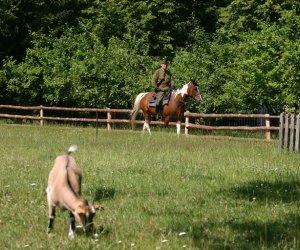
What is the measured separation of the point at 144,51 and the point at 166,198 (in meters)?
25.3

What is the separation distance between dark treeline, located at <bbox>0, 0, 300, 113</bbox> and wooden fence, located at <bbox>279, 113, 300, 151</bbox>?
8.26m

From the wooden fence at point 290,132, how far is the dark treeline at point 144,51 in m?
8.26

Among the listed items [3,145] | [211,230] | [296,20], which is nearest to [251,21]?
[296,20]

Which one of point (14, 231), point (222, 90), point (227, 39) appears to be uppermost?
point (227, 39)

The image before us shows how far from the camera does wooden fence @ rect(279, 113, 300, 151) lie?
59.1 feet

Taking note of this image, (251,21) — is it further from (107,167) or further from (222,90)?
(107,167)

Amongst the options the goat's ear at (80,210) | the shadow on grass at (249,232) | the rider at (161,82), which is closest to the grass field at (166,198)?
the shadow on grass at (249,232)

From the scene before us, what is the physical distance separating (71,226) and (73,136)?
16.0 metres

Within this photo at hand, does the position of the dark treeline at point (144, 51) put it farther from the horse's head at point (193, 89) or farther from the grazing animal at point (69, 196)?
the grazing animal at point (69, 196)

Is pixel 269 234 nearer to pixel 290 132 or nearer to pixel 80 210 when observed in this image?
pixel 80 210

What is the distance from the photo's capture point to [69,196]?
7.29 metres

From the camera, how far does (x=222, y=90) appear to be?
31.6 metres

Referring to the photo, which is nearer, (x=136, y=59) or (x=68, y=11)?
(x=136, y=59)

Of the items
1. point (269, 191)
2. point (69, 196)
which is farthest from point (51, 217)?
point (269, 191)
